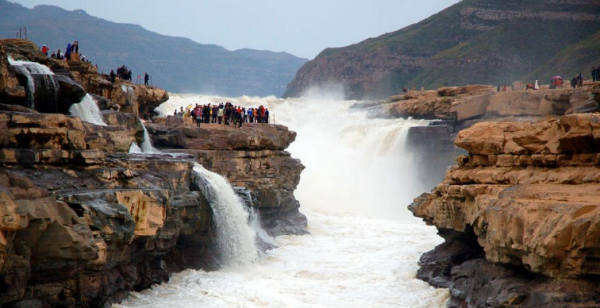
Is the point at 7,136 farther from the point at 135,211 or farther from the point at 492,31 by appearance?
the point at 492,31

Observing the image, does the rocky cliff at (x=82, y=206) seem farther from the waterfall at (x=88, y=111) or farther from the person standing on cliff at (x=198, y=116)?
the person standing on cliff at (x=198, y=116)

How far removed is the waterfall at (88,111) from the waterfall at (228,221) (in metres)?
4.04

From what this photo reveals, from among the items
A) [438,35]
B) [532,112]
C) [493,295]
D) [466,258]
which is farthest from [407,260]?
[438,35]

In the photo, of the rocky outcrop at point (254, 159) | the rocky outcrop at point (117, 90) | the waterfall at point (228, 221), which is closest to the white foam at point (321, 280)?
the waterfall at point (228, 221)

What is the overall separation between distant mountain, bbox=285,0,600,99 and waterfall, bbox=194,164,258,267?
52.1m

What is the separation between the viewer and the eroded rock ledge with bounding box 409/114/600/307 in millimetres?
18375

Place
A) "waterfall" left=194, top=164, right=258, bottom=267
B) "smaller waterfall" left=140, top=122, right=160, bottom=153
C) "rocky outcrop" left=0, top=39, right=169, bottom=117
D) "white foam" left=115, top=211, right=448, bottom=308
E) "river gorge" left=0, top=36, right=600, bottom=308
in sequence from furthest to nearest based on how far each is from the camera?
"smaller waterfall" left=140, top=122, right=160, bottom=153, "waterfall" left=194, top=164, right=258, bottom=267, "white foam" left=115, top=211, right=448, bottom=308, "rocky outcrop" left=0, top=39, right=169, bottom=117, "river gorge" left=0, top=36, right=600, bottom=308

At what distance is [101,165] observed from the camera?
2342 centimetres

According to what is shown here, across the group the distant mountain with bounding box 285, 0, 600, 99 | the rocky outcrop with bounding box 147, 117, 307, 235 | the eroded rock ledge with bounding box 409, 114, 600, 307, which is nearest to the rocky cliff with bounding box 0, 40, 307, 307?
the rocky outcrop with bounding box 147, 117, 307, 235

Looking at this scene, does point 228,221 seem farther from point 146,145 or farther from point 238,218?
point 146,145

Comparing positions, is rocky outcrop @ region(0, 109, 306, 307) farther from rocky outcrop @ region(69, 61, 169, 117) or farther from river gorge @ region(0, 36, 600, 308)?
rocky outcrop @ region(69, 61, 169, 117)

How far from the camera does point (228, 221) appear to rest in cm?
3119

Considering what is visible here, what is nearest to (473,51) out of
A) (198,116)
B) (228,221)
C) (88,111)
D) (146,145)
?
(198,116)

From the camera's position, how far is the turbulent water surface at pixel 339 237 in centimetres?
2541
